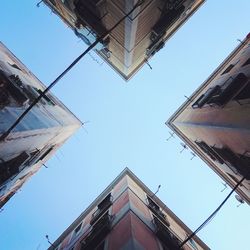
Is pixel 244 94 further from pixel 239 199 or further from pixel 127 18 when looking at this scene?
pixel 239 199

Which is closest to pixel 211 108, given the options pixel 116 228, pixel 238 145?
pixel 238 145

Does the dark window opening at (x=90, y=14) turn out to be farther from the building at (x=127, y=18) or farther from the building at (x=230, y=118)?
the building at (x=230, y=118)

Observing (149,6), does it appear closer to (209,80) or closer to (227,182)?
(209,80)

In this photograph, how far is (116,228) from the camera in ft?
36.7

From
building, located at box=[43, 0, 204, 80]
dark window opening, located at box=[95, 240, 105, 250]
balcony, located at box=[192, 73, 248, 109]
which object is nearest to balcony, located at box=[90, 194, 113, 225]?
Answer: dark window opening, located at box=[95, 240, 105, 250]

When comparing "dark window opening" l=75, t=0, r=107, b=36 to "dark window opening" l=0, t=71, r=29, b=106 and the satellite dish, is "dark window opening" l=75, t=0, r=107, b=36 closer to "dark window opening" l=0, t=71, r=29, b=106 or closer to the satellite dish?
"dark window opening" l=0, t=71, r=29, b=106

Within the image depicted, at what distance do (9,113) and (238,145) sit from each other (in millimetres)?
8250

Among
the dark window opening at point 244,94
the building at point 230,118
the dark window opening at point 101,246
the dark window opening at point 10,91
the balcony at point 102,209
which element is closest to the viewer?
the dark window opening at point 10,91

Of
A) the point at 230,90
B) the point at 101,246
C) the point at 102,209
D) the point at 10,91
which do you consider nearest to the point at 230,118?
the point at 230,90

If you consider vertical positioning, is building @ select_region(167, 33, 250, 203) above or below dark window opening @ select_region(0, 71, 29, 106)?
below

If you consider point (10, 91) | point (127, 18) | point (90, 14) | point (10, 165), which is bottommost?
point (10, 165)

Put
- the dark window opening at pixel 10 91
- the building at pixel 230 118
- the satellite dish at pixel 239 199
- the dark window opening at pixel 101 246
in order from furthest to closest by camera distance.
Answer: the satellite dish at pixel 239 199 → the building at pixel 230 118 → the dark window opening at pixel 101 246 → the dark window opening at pixel 10 91

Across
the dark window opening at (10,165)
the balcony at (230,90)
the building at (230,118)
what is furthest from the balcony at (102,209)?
the balcony at (230,90)

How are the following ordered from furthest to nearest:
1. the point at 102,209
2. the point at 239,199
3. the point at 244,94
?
the point at 239,199, the point at 102,209, the point at 244,94
